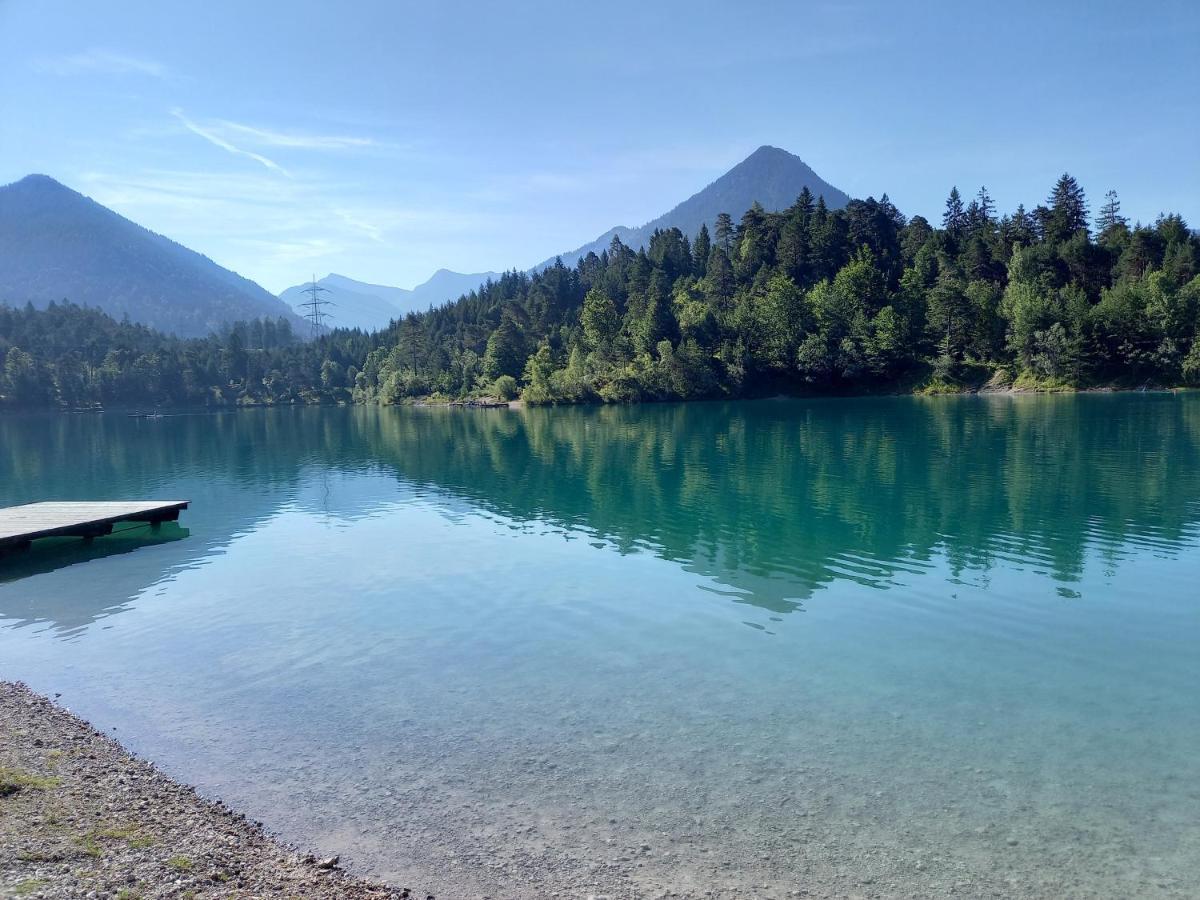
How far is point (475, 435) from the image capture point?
92438 millimetres

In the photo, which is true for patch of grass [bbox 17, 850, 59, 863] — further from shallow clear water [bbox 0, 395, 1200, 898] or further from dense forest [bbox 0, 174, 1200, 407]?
dense forest [bbox 0, 174, 1200, 407]

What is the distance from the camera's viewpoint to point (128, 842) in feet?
32.8

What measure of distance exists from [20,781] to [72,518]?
28.5 meters

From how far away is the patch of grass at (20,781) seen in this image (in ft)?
36.7

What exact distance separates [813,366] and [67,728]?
14012cm

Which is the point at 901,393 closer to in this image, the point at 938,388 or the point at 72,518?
the point at 938,388

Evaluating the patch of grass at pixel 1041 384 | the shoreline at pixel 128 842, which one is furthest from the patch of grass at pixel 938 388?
the shoreline at pixel 128 842

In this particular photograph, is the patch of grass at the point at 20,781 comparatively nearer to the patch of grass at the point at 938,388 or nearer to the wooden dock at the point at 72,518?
the wooden dock at the point at 72,518

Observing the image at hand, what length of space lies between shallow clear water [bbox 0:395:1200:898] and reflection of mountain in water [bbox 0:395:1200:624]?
0.37m

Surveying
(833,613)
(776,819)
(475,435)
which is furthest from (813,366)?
(776,819)

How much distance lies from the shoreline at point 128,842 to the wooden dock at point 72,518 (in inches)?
913

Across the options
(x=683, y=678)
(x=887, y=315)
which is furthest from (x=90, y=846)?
(x=887, y=315)

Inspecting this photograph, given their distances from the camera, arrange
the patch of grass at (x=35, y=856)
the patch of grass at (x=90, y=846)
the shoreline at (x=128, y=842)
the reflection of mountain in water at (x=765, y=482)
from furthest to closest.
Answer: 1. the reflection of mountain in water at (x=765, y=482)
2. the patch of grass at (x=90, y=846)
3. the patch of grass at (x=35, y=856)
4. the shoreline at (x=128, y=842)

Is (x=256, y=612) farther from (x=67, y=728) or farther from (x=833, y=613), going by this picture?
(x=833, y=613)
